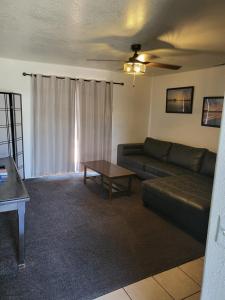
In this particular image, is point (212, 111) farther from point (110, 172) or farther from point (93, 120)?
point (93, 120)

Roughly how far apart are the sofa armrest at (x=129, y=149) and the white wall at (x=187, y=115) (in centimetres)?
58

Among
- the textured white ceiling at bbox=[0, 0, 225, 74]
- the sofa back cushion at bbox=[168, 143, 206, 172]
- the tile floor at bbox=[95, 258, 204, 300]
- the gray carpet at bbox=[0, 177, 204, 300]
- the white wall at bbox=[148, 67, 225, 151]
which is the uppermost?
the textured white ceiling at bbox=[0, 0, 225, 74]

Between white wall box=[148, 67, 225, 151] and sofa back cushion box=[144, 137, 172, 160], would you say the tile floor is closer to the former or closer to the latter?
white wall box=[148, 67, 225, 151]

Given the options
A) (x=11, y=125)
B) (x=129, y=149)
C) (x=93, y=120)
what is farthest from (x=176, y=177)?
(x=11, y=125)

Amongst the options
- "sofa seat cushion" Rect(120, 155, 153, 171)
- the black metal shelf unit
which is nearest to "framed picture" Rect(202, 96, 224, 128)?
"sofa seat cushion" Rect(120, 155, 153, 171)

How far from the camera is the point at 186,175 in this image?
382 cm

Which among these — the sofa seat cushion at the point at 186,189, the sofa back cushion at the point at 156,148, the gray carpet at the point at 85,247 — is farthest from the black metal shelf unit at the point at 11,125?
the sofa back cushion at the point at 156,148

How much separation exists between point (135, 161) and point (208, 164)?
1480mm

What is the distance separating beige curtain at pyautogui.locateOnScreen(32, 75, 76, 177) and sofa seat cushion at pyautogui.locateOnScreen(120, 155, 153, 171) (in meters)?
1.20

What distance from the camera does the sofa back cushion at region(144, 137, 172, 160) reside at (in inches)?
195

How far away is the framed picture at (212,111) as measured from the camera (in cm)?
413

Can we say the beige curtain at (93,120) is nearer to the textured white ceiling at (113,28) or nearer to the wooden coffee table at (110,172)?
the wooden coffee table at (110,172)

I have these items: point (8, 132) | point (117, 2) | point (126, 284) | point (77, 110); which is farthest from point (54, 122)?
point (126, 284)

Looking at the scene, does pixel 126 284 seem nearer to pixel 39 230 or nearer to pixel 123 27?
pixel 39 230
